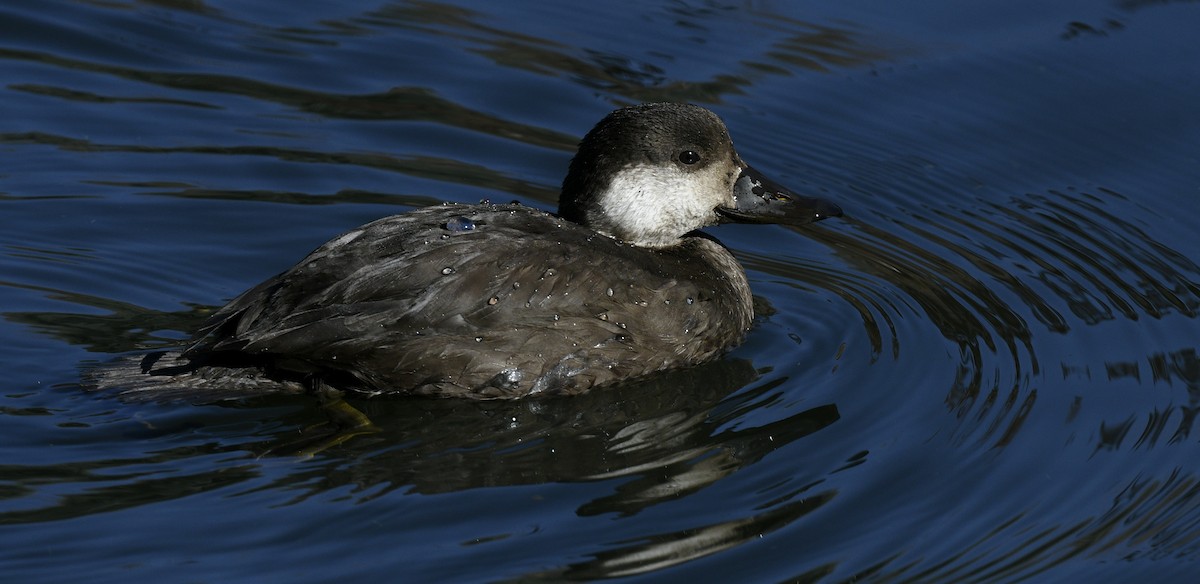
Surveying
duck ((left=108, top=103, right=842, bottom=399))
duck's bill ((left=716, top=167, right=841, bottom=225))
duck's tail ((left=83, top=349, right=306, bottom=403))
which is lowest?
duck's tail ((left=83, top=349, right=306, bottom=403))

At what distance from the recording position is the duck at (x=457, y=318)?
6297 mm

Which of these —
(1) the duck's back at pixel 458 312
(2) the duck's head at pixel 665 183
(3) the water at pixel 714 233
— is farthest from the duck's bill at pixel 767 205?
(1) the duck's back at pixel 458 312

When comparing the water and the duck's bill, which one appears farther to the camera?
the duck's bill

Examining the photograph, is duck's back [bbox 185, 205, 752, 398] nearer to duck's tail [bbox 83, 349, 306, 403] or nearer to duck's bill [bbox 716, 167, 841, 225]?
duck's tail [bbox 83, 349, 306, 403]

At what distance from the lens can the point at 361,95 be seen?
30.9 ft

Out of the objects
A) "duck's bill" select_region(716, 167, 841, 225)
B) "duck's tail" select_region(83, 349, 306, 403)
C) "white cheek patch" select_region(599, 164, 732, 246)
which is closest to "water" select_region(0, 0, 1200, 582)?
"duck's tail" select_region(83, 349, 306, 403)

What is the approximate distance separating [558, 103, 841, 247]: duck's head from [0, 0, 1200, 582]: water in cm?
46

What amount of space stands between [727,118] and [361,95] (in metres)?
2.08

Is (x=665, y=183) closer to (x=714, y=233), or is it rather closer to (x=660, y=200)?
(x=660, y=200)

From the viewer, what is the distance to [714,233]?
8.63m

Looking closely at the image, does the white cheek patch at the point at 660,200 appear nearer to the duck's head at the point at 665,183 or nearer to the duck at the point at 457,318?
the duck's head at the point at 665,183

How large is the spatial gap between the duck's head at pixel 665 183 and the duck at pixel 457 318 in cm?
29

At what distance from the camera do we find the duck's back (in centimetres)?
628

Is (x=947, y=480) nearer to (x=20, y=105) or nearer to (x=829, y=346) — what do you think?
(x=829, y=346)
